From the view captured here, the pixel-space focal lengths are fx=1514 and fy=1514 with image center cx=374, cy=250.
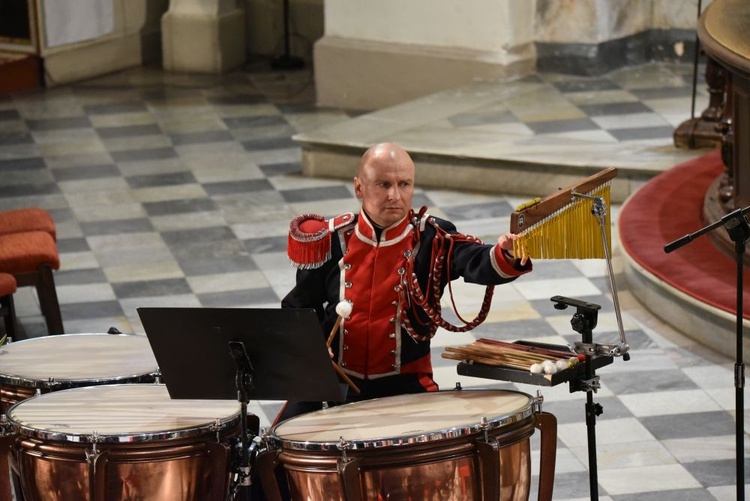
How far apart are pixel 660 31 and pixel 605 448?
611 centimetres

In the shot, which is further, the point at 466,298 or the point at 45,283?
the point at 466,298

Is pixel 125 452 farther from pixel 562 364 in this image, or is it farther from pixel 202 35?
pixel 202 35

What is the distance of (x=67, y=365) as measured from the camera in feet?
14.8

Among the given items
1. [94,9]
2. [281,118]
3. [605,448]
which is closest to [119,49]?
[94,9]

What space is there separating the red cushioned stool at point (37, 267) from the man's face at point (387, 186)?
8.19 feet

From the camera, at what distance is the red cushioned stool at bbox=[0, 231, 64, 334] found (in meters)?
6.41

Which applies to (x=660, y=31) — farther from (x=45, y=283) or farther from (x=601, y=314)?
(x=45, y=283)

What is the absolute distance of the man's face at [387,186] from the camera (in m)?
4.20

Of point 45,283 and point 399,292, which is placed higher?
point 399,292

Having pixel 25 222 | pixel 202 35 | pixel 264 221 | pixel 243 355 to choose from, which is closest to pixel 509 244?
pixel 243 355

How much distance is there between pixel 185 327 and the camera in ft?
12.7

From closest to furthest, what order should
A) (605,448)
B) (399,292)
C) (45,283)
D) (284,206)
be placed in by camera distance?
(399,292) → (605,448) → (45,283) → (284,206)

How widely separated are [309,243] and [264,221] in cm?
408

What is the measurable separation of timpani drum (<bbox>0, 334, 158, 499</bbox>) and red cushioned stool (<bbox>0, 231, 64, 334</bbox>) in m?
1.67
